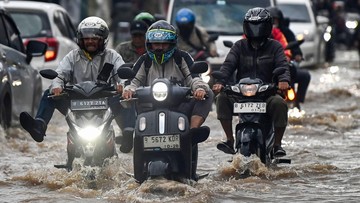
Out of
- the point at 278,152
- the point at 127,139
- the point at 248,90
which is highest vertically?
the point at 248,90

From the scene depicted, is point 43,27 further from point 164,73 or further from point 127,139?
point 127,139

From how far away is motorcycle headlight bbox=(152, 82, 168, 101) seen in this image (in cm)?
1077

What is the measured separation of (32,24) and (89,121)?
367 inches

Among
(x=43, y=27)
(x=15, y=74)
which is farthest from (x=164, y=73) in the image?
(x=43, y=27)

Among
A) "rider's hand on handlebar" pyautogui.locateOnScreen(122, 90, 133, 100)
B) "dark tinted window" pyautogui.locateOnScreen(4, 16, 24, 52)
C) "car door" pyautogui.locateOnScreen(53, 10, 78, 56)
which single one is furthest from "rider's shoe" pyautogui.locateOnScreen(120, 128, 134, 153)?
"car door" pyautogui.locateOnScreen(53, 10, 78, 56)

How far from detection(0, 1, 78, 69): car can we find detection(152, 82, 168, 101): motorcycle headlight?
30.9 ft

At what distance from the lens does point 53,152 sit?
49.9ft

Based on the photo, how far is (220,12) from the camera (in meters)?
22.4

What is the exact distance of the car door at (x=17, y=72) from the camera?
52.1 feet

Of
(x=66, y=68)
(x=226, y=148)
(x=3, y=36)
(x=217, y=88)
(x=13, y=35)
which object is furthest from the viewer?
(x=13, y=35)

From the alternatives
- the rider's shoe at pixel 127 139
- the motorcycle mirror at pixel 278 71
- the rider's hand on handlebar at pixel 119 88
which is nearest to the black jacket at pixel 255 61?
the motorcycle mirror at pixel 278 71

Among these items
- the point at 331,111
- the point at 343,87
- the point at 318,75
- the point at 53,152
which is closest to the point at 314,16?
the point at 318,75

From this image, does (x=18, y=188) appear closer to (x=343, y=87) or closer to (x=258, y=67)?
(x=258, y=67)

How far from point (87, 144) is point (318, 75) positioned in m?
18.5
